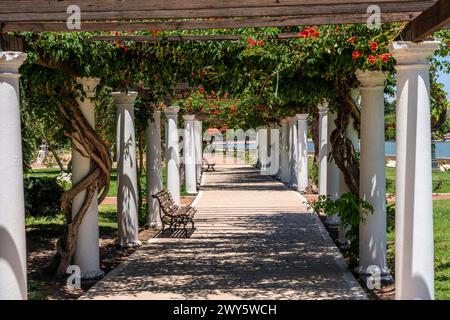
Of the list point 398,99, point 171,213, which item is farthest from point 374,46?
point 171,213

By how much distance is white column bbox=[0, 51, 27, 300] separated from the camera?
5312 millimetres

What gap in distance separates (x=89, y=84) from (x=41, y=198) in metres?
5.58

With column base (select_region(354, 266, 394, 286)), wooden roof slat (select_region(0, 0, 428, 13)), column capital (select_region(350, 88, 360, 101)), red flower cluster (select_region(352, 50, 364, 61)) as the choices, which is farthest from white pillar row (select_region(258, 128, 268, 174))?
wooden roof slat (select_region(0, 0, 428, 13))

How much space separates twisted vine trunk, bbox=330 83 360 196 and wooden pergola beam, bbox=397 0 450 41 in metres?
3.93

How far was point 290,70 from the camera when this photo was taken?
30.4ft

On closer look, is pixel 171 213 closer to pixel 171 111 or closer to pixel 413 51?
pixel 171 111

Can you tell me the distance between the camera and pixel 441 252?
10.1 m

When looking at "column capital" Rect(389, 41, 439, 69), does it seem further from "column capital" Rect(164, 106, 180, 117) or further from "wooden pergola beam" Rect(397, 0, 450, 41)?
"column capital" Rect(164, 106, 180, 117)

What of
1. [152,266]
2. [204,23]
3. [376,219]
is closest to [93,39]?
[204,23]

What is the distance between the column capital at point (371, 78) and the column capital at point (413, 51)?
8.90 ft

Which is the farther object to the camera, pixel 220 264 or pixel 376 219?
pixel 220 264
